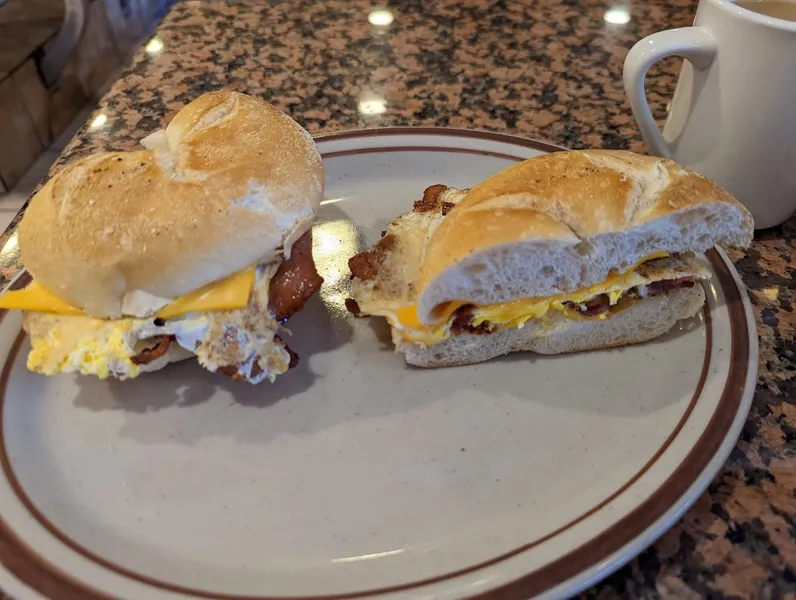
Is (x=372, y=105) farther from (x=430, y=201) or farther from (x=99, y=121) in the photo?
(x=99, y=121)

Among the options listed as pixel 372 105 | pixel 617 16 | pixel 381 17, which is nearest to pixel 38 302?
pixel 372 105

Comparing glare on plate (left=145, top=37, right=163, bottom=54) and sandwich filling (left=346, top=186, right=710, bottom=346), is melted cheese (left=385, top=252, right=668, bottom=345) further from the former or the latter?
glare on plate (left=145, top=37, right=163, bottom=54)

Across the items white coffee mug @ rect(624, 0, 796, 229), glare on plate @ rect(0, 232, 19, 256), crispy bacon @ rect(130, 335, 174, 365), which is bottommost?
glare on plate @ rect(0, 232, 19, 256)

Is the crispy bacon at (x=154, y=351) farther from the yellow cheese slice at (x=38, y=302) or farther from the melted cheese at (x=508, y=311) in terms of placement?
the melted cheese at (x=508, y=311)

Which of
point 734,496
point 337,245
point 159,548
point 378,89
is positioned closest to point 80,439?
point 159,548

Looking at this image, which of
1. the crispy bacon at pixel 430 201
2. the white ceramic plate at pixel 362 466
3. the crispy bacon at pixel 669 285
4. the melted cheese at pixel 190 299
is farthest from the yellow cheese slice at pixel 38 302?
the crispy bacon at pixel 669 285

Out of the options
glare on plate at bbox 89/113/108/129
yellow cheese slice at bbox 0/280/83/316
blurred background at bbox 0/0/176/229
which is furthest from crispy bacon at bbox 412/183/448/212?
blurred background at bbox 0/0/176/229
